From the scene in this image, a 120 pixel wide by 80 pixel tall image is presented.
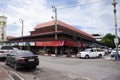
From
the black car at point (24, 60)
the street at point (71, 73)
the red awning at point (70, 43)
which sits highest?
the red awning at point (70, 43)

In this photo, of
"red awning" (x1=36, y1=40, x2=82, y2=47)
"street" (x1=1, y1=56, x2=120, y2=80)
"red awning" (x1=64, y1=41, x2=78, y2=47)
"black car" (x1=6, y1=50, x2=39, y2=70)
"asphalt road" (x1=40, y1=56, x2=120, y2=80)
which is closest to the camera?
"street" (x1=1, y1=56, x2=120, y2=80)

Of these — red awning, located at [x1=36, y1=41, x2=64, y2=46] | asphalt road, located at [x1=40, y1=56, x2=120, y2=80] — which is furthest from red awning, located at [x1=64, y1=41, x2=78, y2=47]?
asphalt road, located at [x1=40, y1=56, x2=120, y2=80]

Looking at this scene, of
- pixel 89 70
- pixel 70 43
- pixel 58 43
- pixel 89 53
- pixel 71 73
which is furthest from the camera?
pixel 70 43

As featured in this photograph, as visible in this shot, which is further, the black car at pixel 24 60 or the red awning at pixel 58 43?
the red awning at pixel 58 43

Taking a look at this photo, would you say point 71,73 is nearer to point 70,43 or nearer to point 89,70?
point 89,70

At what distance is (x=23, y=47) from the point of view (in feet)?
176

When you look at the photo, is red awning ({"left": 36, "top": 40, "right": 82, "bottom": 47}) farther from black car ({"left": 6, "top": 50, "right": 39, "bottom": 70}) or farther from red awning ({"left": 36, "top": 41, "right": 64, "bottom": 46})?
black car ({"left": 6, "top": 50, "right": 39, "bottom": 70})

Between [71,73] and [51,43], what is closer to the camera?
[71,73]

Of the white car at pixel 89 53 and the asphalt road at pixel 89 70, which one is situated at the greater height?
the white car at pixel 89 53

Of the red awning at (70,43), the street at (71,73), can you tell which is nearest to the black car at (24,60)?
the street at (71,73)

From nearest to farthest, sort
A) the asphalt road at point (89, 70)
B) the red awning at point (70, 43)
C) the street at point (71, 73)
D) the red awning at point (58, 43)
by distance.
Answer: the street at point (71, 73), the asphalt road at point (89, 70), the red awning at point (58, 43), the red awning at point (70, 43)

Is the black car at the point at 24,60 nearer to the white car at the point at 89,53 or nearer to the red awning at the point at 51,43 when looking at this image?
the white car at the point at 89,53

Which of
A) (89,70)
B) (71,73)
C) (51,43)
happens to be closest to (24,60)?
(71,73)

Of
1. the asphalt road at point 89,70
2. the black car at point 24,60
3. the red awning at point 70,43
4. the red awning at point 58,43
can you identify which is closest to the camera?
the asphalt road at point 89,70
